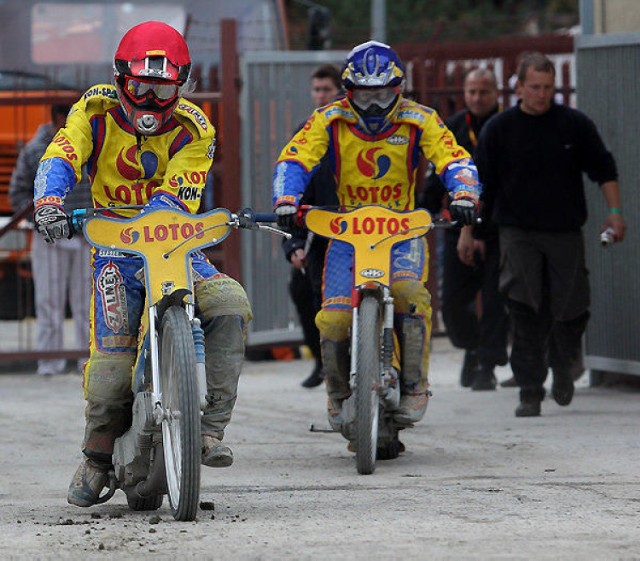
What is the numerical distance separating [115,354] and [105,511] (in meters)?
0.63

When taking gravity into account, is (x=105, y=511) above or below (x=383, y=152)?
below

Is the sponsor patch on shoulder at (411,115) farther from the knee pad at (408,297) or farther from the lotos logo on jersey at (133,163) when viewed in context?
the lotos logo on jersey at (133,163)

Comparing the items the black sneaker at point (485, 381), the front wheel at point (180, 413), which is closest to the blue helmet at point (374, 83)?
the front wheel at point (180, 413)

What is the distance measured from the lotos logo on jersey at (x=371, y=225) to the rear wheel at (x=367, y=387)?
361 mm

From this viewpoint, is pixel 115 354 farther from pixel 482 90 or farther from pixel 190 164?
pixel 482 90

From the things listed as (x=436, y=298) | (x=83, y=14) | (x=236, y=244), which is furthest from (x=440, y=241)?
(x=83, y=14)

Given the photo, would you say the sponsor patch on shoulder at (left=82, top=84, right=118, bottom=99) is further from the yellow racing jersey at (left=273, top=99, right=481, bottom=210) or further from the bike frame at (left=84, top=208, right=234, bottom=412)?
the yellow racing jersey at (left=273, top=99, right=481, bottom=210)

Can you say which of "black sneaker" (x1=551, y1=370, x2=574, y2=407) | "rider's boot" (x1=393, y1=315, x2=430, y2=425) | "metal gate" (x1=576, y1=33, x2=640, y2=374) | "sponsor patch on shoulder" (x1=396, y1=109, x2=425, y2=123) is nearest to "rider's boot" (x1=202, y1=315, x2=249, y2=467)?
"rider's boot" (x1=393, y1=315, x2=430, y2=425)

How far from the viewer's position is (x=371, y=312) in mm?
7812

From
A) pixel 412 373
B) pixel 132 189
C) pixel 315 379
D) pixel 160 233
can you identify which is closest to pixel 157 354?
pixel 160 233

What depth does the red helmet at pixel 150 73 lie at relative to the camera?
21.7ft

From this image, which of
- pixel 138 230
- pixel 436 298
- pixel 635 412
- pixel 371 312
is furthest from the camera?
pixel 436 298

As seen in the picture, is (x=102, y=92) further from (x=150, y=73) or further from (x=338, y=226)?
(x=338, y=226)

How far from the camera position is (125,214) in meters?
6.91
